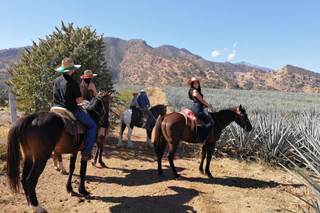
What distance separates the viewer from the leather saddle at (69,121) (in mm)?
3614

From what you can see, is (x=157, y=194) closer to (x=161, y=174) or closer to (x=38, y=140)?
(x=161, y=174)

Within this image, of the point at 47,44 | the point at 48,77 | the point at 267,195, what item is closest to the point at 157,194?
the point at 267,195

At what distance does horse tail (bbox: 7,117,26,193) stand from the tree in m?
3.74

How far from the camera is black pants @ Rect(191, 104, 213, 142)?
5221 millimetres

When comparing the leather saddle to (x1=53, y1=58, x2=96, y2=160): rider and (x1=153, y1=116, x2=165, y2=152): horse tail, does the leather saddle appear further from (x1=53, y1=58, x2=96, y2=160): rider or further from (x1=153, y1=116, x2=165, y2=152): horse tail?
(x1=153, y1=116, x2=165, y2=152): horse tail

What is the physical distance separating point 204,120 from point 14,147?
172 inches

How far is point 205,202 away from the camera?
4062 millimetres

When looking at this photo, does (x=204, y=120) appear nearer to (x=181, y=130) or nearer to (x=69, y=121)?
(x=181, y=130)

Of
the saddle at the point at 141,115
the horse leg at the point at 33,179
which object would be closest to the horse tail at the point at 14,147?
the horse leg at the point at 33,179

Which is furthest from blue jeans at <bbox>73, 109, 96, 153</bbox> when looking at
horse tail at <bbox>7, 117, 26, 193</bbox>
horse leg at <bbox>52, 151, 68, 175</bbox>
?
horse leg at <bbox>52, 151, 68, 175</bbox>

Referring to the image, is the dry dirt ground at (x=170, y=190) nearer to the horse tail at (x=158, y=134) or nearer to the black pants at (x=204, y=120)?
the horse tail at (x=158, y=134)

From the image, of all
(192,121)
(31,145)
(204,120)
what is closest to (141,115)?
(192,121)

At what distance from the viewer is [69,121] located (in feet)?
12.1

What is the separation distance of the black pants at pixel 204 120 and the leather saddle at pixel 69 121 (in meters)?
3.07
